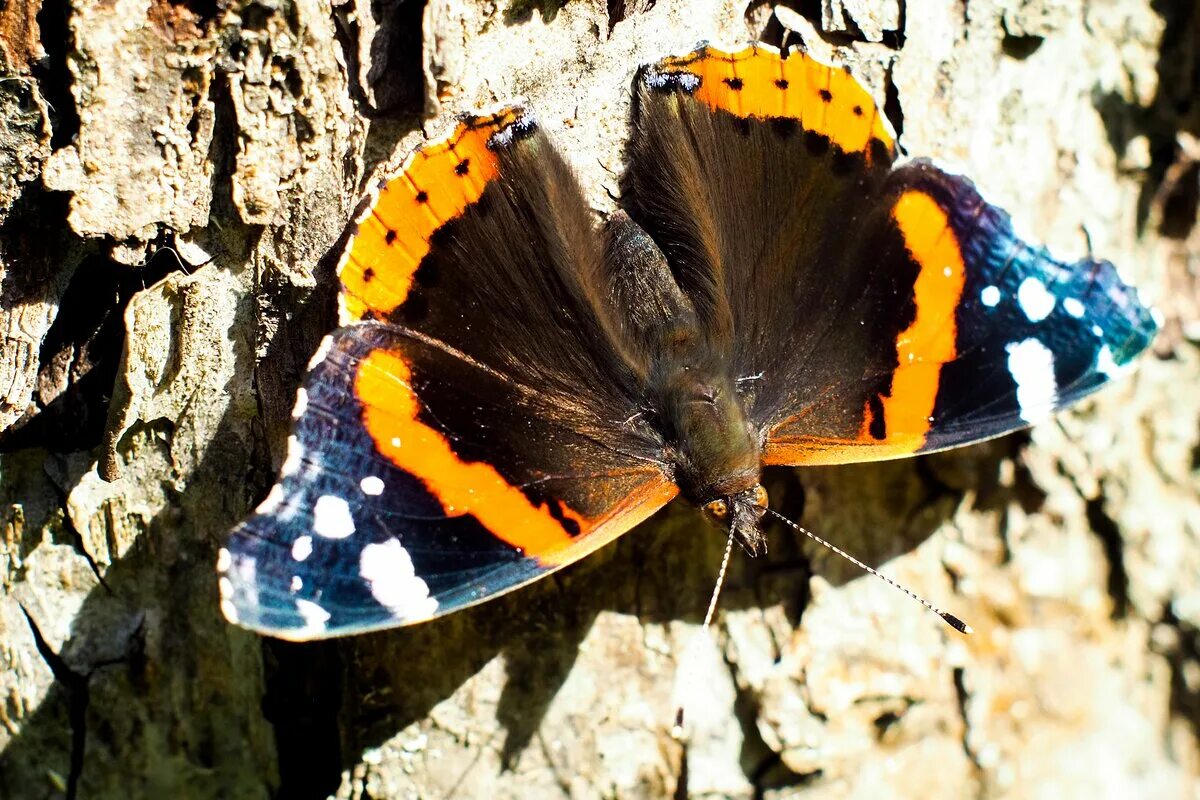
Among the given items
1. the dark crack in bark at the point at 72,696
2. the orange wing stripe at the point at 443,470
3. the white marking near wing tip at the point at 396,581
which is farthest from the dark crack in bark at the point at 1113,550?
the dark crack in bark at the point at 72,696

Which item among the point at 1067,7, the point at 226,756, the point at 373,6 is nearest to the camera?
the point at 373,6

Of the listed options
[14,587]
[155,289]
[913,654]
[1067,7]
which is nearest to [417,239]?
[155,289]

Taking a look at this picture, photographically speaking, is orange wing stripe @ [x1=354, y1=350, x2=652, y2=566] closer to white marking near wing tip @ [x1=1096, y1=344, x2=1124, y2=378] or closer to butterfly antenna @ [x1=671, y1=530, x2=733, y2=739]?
butterfly antenna @ [x1=671, y1=530, x2=733, y2=739]

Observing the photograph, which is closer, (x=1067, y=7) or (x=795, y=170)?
(x=795, y=170)

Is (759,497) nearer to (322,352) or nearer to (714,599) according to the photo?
(714,599)

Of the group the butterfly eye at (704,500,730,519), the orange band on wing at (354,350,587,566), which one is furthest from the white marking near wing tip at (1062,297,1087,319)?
the orange band on wing at (354,350,587,566)

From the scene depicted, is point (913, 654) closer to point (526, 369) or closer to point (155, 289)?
point (526, 369)

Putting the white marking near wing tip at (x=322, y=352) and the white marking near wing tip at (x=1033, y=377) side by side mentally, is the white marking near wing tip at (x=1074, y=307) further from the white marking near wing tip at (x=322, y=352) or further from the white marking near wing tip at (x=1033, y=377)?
the white marking near wing tip at (x=322, y=352)

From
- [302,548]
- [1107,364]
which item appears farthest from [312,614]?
[1107,364]
